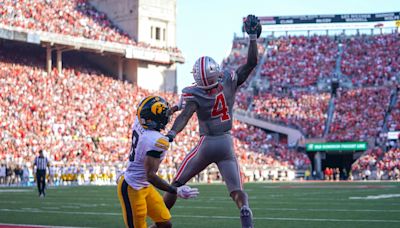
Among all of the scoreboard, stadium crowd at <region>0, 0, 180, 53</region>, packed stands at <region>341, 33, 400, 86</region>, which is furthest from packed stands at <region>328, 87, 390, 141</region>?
stadium crowd at <region>0, 0, 180, 53</region>

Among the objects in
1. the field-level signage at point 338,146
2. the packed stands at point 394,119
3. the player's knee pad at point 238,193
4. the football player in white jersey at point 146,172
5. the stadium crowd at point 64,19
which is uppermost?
the stadium crowd at point 64,19

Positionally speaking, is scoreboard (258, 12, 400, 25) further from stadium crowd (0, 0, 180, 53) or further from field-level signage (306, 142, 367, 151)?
field-level signage (306, 142, 367, 151)

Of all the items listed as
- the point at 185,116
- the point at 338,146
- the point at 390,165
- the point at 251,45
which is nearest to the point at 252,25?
the point at 251,45

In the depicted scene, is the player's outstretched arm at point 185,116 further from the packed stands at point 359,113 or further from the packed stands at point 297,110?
the packed stands at point 297,110

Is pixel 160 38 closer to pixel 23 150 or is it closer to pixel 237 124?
pixel 237 124

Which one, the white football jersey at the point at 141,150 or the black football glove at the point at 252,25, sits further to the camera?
the black football glove at the point at 252,25

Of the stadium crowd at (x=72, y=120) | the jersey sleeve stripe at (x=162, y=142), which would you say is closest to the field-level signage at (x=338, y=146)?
the stadium crowd at (x=72, y=120)

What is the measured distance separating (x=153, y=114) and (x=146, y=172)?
514mm

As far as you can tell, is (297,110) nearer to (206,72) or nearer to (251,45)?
(251,45)

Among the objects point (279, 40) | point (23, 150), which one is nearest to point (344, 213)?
point (23, 150)

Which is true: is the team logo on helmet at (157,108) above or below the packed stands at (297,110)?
above

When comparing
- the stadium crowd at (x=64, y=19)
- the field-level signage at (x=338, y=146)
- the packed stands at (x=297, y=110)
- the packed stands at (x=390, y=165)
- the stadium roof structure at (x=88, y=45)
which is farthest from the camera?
the packed stands at (x=297, y=110)

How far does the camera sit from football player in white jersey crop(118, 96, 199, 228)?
620 centimetres

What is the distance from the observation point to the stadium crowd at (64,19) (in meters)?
38.2
